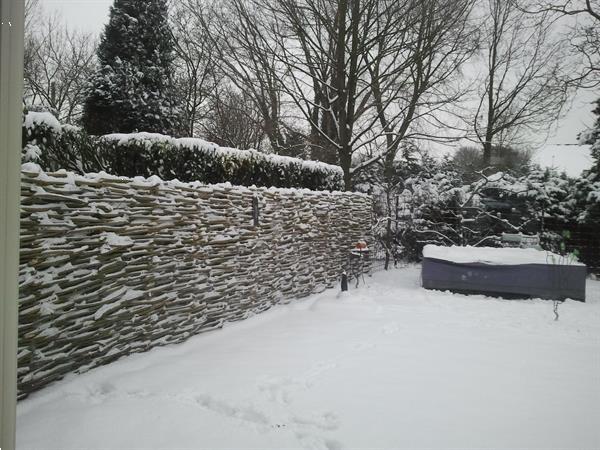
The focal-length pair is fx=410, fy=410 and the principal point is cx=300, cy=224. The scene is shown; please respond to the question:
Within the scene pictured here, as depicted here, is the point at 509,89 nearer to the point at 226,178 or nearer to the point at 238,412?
the point at 226,178

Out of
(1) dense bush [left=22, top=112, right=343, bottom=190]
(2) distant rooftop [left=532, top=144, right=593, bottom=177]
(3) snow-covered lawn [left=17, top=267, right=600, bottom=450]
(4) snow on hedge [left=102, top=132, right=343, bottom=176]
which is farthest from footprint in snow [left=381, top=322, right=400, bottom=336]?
(2) distant rooftop [left=532, top=144, right=593, bottom=177]

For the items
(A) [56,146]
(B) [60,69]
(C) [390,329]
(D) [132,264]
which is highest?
(B) [60,69]

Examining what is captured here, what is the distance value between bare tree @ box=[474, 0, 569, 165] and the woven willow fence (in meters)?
4.18

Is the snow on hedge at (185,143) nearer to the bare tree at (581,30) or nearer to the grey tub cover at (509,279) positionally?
the grey tub cover at (509,279)

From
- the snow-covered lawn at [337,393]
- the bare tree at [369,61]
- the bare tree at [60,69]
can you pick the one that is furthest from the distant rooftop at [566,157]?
the bare tree at [60,69]

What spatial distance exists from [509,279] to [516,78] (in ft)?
14.6

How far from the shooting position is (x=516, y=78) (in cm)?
738

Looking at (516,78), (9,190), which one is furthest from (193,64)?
(9,190)

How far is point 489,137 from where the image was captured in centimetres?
810

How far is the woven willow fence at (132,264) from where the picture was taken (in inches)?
70.5

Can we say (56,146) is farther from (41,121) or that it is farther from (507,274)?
(507,274)

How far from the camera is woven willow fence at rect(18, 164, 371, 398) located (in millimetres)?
1790

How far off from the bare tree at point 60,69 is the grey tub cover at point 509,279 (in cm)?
418

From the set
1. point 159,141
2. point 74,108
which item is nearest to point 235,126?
point 74,108
